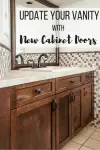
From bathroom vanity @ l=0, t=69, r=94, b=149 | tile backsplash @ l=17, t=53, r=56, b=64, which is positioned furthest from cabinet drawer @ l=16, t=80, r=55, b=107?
tile backsplash @ l=17, t=53, r=56, b=64

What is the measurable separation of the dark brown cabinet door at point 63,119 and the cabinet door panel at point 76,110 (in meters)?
0.11

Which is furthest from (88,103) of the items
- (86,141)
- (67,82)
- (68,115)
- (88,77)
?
(67,82)

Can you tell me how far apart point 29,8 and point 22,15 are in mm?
231

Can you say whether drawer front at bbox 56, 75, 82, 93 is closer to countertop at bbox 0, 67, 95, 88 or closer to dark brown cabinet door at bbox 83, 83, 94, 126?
countertop at bbox 0, 67, 95, 88

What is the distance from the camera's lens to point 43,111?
1499 mm

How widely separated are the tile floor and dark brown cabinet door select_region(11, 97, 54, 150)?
591 millimetres

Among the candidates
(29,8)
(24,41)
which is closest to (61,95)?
(24,41)

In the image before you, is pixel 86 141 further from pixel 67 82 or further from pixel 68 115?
pixel 67 82

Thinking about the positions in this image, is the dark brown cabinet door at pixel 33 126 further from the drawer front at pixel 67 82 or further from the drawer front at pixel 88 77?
the drawer front at pixel 88 77

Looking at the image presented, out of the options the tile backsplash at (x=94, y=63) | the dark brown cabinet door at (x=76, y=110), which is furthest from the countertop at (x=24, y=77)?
the tile backsplash at (x=94, y=63)

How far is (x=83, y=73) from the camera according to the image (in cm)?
223

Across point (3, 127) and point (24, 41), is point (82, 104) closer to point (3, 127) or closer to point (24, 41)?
point (24, 41)

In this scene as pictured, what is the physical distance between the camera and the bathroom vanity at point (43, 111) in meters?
1.15

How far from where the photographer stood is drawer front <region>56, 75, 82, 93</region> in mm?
1703
